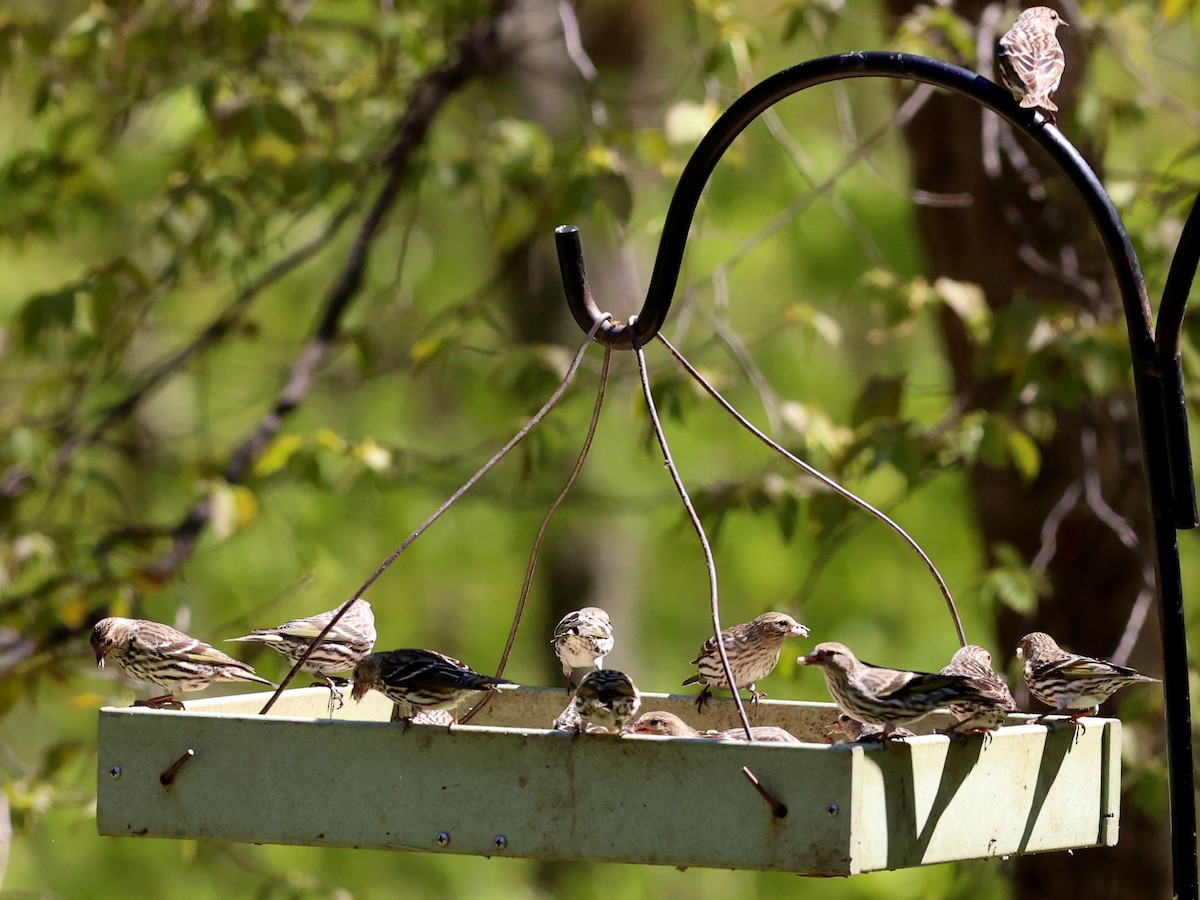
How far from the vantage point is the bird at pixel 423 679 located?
170 inches

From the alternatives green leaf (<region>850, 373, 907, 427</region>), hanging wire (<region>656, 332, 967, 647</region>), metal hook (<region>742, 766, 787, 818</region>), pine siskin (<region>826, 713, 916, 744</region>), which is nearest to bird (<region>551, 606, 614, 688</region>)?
pine siskin (<region>826, 713, 916, 744</region>)

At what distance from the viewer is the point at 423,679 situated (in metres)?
4.34

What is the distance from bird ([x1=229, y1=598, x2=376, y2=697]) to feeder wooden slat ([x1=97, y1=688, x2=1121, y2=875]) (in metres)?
0.99

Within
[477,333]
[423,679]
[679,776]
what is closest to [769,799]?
[679,776]

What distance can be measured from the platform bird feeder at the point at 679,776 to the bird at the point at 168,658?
106 cm

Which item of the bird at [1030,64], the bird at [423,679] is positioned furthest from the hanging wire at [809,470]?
the bird at [1030,64]

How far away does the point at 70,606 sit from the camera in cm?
743

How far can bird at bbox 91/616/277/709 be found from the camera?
16.9 ft

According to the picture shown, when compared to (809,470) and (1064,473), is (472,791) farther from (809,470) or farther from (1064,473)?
(1064,473)

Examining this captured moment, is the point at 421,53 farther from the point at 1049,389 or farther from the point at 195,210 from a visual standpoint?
the point at 1049,389

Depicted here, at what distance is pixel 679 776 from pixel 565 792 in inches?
10.8

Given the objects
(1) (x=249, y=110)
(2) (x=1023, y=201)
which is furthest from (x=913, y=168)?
(1) (x=249, y=110)

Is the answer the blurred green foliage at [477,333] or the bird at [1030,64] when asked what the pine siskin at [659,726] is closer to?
the bird at [1030,64]

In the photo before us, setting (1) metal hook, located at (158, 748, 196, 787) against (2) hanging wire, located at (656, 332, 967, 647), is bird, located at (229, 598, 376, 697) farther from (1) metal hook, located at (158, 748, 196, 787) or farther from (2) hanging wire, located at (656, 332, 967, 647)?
(2) hanging wire, located at (656, 332, 967, 647)
